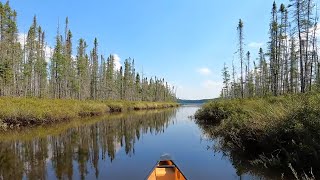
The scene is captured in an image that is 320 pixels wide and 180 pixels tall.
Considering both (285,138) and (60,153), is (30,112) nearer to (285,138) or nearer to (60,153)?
(60,153)

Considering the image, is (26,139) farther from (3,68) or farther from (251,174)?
(3,68)

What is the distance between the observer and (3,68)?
43.1m

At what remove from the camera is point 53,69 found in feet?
168

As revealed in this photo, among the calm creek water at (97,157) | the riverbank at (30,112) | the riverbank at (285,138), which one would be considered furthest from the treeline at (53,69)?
the riverbank at (285,138)

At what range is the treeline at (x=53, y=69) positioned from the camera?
148 ft

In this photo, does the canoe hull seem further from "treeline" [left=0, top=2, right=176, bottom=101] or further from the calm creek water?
"treeline" [left=0, top=2, right=176, bottom=101]

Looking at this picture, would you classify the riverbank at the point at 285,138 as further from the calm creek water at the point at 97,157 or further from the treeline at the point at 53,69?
the treeline at the point at 53,69

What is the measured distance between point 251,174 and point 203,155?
4.06 m

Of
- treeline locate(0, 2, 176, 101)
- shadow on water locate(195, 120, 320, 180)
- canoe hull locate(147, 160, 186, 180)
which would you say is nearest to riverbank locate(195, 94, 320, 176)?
shadow on water locate(195, 120, 320, 180)

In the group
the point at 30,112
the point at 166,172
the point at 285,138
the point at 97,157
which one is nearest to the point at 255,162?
the point at 285,138

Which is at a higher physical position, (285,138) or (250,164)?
(285,138)

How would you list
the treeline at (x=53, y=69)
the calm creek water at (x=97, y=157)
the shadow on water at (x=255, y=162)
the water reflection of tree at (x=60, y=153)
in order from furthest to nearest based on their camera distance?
the treeline at (x=53, y=69) < the water reflection of tree at (x=60, y=153) < the calm creek water at (x=97, y=157) < the shadow on water at (x=255, y=162)

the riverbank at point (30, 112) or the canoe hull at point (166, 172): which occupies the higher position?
the riverbank at point (30, 112)

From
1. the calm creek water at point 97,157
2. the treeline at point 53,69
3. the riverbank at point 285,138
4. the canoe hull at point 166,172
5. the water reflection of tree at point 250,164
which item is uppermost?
the treeline at point 53,69
